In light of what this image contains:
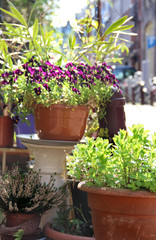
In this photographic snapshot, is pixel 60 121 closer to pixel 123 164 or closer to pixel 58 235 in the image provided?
pixel 58 235

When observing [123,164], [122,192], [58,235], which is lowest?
[58,235]

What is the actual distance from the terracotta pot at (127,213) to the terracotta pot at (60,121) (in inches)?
33.4

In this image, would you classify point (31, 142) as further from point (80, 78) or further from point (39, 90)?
point (80, 78)

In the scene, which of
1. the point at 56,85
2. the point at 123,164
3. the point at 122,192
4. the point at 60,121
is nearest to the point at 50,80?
the point at 56,85

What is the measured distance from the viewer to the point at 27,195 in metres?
2.91

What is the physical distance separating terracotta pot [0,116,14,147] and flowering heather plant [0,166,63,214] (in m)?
0.82

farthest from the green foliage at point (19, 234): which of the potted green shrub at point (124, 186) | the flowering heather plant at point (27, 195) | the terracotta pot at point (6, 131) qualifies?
the terracotta pot at point (6, 131)

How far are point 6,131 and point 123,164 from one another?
5.84 ft

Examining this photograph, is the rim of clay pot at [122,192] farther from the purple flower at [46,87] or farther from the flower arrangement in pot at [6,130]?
the flower arrangement in pot at [6,130]

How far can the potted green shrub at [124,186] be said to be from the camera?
2.23m

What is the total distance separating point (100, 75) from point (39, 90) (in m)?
0.57

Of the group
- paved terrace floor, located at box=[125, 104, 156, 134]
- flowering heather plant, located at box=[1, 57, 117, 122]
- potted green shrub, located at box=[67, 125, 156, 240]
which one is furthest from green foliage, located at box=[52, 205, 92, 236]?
paved terrace floor, located at box=[125, 104, 156, 134]

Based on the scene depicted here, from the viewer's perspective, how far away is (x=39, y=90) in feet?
9.76

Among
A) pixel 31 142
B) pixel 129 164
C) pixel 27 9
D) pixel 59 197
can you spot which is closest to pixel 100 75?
pixel 31 142
